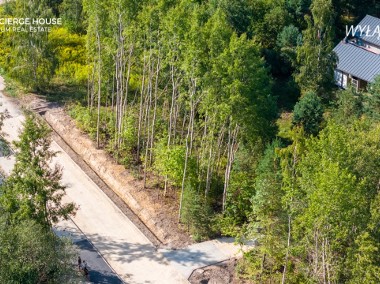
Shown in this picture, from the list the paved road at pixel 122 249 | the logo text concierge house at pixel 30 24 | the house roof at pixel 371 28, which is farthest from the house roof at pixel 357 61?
the logo text concierge house at pixel 30 24

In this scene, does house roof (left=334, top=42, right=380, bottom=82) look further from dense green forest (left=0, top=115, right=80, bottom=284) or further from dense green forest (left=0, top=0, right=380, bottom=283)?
dense green forest (left=0, top=115, right=80, bottom=284)

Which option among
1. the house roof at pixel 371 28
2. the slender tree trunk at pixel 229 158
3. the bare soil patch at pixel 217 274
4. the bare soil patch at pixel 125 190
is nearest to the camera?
the bare soil patch at pixel 217 274

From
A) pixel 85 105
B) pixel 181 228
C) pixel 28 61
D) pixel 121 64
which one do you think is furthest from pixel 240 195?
pixel 28 61

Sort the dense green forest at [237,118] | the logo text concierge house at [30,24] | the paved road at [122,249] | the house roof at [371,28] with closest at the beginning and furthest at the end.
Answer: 1. the dense green forest at [237,118]
2. the paved road at [122,249]
3. the logo text concierge house at [30,24]
4. the house roof at [371,28]

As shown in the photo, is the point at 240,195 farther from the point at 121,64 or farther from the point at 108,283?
the point at 121,64

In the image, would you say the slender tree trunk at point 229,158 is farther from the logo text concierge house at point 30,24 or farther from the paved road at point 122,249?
the logo text concierge house at point 30,24

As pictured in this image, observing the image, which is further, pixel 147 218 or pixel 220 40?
pixel 147 218

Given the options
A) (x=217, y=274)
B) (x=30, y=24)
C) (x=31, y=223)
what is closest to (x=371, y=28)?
(x=30, y=24)
